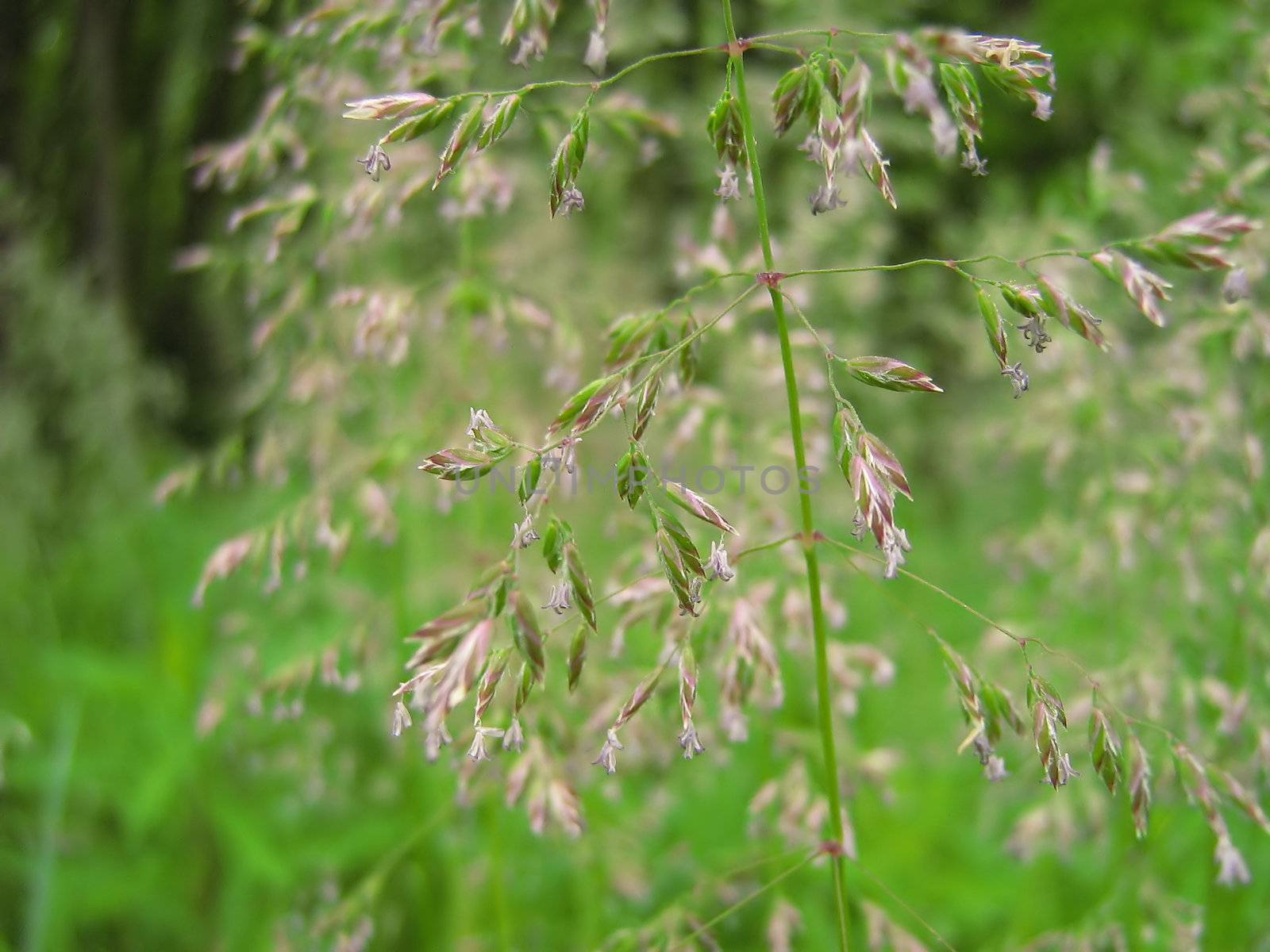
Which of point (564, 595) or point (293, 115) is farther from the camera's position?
point (293, 115)

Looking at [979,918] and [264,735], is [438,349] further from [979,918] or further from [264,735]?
[979,918]

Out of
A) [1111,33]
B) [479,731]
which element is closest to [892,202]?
[479,731]

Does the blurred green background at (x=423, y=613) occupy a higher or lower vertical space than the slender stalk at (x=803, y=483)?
lower

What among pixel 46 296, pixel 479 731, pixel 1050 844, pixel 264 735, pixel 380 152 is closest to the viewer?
pixel 479 731

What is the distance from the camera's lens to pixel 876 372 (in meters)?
0.95

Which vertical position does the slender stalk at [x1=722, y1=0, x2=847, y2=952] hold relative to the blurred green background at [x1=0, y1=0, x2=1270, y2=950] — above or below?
above

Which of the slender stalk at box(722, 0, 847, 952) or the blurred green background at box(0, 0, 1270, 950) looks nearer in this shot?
the slender stalk at box(722, 0, 847, 952)

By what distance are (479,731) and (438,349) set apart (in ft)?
7.68

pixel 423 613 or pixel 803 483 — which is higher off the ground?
→ pixel 803 483

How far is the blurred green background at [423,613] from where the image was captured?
164 centimetres

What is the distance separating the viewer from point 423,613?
294cm

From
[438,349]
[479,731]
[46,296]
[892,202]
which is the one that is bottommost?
[438,349]

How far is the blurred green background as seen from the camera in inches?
64.5

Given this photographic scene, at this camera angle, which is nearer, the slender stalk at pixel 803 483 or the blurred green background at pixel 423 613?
the slender stalk at pixel 803 483
